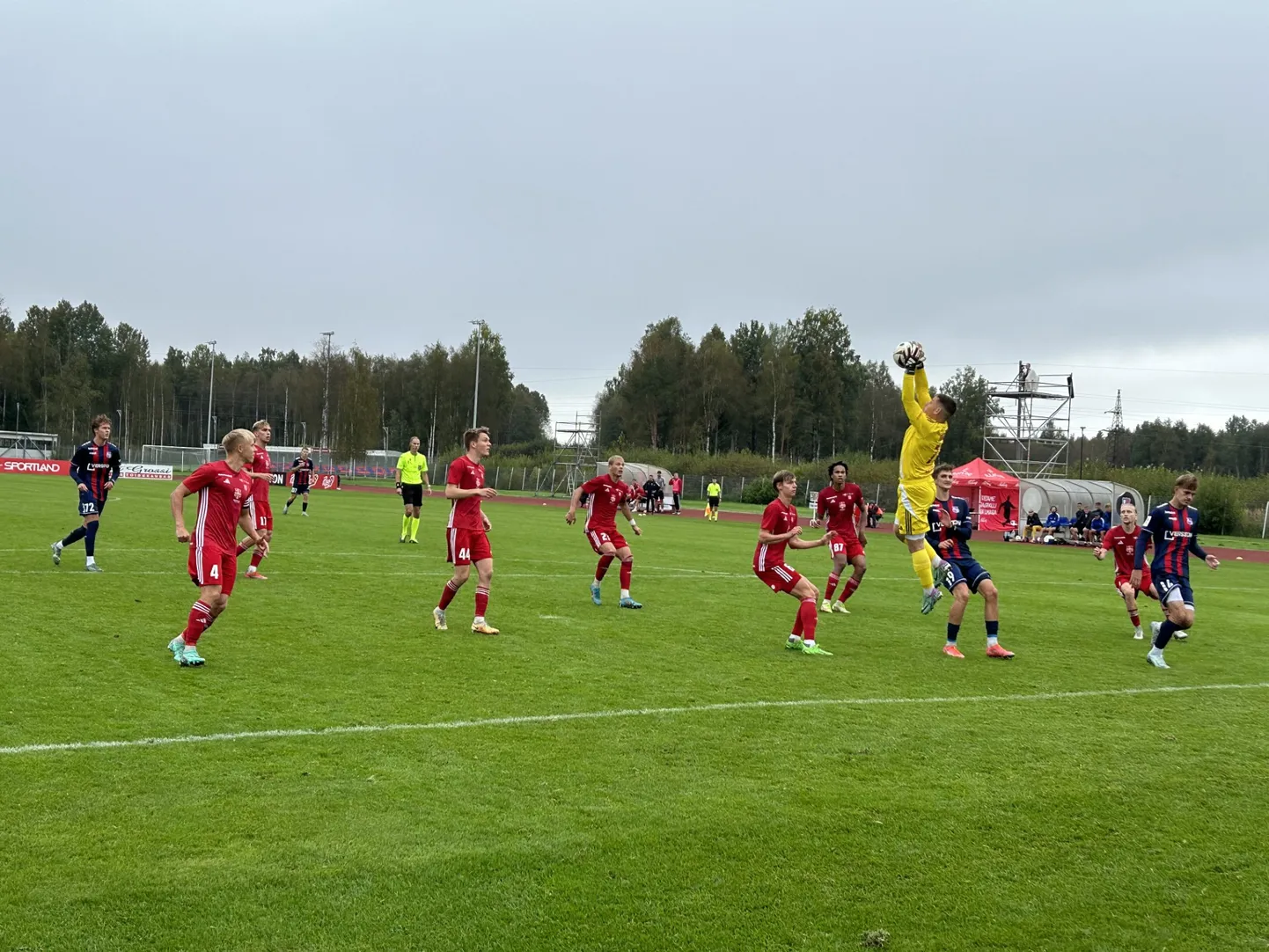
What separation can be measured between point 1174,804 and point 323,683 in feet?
19.8

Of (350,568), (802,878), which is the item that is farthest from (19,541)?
(802,878)

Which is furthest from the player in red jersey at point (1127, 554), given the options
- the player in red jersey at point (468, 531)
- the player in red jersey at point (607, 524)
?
the player in red jersey at point (468, 531)

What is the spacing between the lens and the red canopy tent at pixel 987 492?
43.6 metres

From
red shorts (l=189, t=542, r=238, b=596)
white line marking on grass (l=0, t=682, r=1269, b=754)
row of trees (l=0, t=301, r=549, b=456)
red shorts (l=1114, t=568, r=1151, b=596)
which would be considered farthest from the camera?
row of trees (l=0, t=301, r=549, b=456)

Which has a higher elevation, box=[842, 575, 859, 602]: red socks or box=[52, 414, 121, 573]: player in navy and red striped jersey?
box=[52, 414, 121, 573]: player in navy and red striped jersey

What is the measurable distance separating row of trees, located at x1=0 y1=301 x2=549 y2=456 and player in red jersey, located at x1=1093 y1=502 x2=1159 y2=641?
3457 inches

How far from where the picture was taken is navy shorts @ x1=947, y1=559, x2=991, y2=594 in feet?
37.4

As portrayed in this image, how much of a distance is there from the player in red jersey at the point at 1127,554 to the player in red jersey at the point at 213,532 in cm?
1020

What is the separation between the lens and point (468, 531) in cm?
1147

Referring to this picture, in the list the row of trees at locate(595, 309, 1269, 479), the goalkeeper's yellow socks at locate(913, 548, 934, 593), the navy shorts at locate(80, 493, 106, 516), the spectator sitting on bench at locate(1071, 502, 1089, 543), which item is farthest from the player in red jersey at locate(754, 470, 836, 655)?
the row of trees at locate(595, 309, 1269, 479)

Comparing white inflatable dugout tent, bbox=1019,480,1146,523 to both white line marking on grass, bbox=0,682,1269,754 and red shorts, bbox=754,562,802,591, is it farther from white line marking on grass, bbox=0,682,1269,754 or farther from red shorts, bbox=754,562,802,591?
red shorts, bbox=754,562,802,591

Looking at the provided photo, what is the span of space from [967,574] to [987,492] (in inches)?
1363

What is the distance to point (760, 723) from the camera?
775 cm

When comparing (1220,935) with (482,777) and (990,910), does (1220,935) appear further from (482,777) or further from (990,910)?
(482,777)
